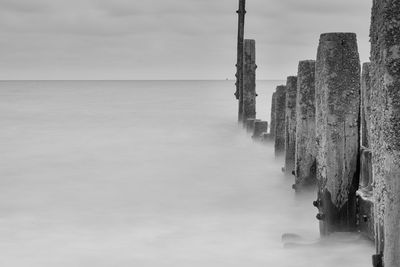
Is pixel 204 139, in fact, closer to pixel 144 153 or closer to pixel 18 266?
pixel 144 153

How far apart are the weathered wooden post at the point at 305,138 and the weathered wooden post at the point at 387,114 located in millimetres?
2263

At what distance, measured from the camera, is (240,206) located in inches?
239

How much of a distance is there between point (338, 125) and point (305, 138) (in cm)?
129

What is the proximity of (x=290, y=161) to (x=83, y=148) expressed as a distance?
242 inches

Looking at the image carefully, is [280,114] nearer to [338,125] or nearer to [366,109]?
[366,109]

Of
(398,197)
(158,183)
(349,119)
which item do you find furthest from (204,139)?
(398,197)

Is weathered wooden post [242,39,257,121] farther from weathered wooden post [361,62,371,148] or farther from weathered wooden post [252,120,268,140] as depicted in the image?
weathered wooden post [361,62,371,148]

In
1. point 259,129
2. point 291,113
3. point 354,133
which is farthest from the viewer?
point 259,129

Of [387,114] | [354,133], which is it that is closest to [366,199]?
[354,133]

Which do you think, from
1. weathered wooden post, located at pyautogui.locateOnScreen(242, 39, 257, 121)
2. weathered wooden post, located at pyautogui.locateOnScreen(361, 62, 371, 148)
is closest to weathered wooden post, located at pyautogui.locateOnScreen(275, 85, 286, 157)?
weathered wooden post, located at pyautogui.locateOnScreen(361, 62, 371, 148)

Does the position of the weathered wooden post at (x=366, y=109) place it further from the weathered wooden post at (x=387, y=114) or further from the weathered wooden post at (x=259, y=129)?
the weathered wooden post at (x=259, y=129)

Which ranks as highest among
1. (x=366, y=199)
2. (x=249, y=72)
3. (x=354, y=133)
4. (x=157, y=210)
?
(x=249, y=72)

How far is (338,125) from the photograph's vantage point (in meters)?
3.82

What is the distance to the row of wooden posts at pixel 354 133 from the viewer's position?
255 centimetres
